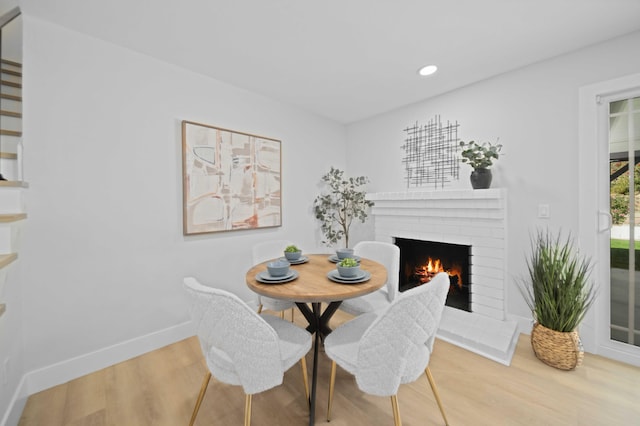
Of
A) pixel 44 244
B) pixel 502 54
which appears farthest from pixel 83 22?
pixel 502 54

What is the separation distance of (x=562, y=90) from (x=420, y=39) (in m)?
1.31

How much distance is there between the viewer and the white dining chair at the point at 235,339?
41.5 inches

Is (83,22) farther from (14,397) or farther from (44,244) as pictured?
(14,397)

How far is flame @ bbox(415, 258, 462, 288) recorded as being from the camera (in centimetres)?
277

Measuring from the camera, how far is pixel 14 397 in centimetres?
146

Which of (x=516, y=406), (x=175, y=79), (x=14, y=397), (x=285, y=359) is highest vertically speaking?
(x=175, y=79)

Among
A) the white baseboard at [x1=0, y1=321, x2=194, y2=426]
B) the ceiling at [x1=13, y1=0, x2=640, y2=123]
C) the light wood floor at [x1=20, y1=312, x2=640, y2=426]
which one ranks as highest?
the ceiling at [x1=13, y1=0, x2=640, y2=123]

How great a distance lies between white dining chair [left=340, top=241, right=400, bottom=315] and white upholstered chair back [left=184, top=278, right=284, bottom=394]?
3.05ft

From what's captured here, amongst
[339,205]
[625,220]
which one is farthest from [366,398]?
[625,220]

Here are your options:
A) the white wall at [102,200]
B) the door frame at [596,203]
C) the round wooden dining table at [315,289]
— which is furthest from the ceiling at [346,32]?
the round wooden dining table at [315,289]

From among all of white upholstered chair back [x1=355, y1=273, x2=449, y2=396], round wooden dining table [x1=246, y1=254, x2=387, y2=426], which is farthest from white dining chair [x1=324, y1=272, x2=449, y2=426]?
round wooden dining table [x1=246, y1=254, x2=387, y2=426]

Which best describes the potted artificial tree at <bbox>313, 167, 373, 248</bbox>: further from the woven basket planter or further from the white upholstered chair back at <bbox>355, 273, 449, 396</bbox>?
the white upholstered chair back at <bbox>355, 273, 449, 396</bbox>

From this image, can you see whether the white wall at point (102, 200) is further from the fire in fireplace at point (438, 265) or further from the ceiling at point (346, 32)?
the fire in fireplace at point (438, 265)

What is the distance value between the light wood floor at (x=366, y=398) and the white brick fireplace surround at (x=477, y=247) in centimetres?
23
